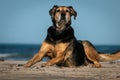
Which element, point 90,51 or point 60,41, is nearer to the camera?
point 60,41

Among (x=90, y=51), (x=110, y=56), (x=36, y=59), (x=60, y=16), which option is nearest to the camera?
(x=60, y=16)

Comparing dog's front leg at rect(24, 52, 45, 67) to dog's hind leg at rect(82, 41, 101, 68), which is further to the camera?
dog's hind leg at rect(82, 41, 101, 68)

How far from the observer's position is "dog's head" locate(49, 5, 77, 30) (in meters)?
12.2

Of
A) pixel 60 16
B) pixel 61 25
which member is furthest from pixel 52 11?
pixel 61 25

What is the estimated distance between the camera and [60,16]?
1219 centimetres

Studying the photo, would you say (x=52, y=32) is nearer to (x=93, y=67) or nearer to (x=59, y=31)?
(x=59, y=31)

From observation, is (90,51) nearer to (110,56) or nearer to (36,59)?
(110,56)

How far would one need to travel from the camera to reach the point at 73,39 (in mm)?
12414

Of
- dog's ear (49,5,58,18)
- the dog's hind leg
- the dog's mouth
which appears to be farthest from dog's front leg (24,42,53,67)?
the dog's hind leg

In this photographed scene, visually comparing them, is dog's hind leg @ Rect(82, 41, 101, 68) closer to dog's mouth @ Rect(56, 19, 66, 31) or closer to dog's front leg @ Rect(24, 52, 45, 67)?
dog's mouth @ Rect(56, 19, 66, 31)

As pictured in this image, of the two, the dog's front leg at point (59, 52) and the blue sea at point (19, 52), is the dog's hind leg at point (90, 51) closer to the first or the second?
the dog's front leg at point (59, 52)

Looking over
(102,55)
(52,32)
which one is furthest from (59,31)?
(102,55)

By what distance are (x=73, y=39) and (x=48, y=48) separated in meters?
0.68

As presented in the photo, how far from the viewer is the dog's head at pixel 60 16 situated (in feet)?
40.1
